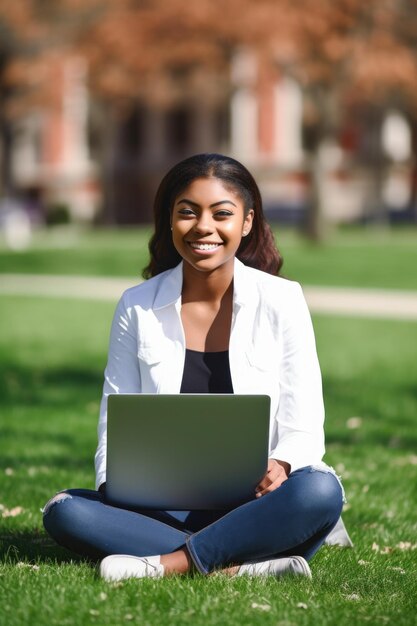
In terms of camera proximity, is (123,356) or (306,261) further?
(306,261)

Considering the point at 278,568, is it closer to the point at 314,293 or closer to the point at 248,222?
the point at 248,222

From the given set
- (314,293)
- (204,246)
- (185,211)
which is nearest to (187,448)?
(204,246)

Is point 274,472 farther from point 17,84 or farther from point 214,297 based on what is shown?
point 17,84

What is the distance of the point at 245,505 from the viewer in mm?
3740

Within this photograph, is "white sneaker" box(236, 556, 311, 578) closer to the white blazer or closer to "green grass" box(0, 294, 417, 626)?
"green grass" box(0, 294, 417, 626)

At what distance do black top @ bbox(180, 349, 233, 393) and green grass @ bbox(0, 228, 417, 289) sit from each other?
13534 mm

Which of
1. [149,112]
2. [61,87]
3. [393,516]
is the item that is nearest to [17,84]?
[61,87]

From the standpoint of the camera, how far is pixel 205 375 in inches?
155

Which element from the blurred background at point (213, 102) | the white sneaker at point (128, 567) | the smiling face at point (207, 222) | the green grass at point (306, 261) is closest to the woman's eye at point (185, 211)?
A: the smiling face at point (207, 222)

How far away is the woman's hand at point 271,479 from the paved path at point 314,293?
33.3 feet

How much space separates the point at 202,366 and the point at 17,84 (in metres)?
29.2

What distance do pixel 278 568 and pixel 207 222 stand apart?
44.0 inches

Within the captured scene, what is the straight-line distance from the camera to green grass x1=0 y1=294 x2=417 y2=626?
3430mm

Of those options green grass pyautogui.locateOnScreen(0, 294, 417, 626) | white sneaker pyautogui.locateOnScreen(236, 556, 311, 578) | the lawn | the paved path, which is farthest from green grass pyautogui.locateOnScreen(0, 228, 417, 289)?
white sneaker pyautogui.locateOnScreen(236, 556, 311, 578)
